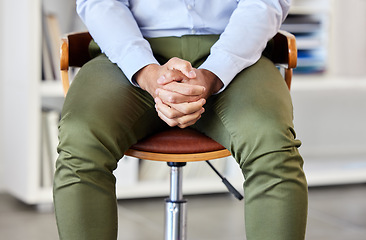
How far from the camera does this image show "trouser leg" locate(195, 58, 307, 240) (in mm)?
1087

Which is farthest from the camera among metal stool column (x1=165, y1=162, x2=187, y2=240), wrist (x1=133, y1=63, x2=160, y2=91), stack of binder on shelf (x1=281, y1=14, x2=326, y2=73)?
stack of binder on shelf (x1=281, y1=14, x2=326, y2=73)

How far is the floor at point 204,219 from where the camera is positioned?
2.14 meters

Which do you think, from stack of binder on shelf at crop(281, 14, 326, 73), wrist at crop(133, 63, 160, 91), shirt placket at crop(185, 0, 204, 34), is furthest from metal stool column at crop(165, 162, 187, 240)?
stack of binder on shelf at crop(281, 14, 326, 73)

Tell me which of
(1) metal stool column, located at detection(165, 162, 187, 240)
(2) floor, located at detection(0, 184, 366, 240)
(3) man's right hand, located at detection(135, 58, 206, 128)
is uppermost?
(3) man's right hand, located at detection(135, 58, 206, 128)

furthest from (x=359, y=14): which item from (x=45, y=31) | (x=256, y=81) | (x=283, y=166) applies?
(x=283, y=166)

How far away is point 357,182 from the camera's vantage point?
9.89ft

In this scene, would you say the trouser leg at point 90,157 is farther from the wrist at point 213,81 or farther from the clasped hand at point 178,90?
the wrist at point 213,81

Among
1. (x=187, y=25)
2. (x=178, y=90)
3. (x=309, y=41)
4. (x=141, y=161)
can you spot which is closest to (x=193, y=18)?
(x=187, y=25)

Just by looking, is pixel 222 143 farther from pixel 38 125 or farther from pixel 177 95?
pixel 38 125

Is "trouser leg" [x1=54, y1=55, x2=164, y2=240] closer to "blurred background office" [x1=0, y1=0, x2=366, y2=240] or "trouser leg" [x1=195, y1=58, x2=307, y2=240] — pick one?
"trouser leg" [x1=195, y1=58, x2=307, y2=240]

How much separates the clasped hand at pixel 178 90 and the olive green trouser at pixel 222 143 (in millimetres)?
51

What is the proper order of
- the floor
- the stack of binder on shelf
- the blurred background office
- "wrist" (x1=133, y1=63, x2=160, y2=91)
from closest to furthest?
1. "wrist" (x1=133, y1=63, x2=160, y2=91)
2. the floor
3. the blurred background office
4. the stack of binder on shelf

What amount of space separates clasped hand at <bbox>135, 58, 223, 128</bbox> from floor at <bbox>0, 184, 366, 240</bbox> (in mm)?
987

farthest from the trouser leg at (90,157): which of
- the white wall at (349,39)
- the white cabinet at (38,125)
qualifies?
the white wall at (349,39)
